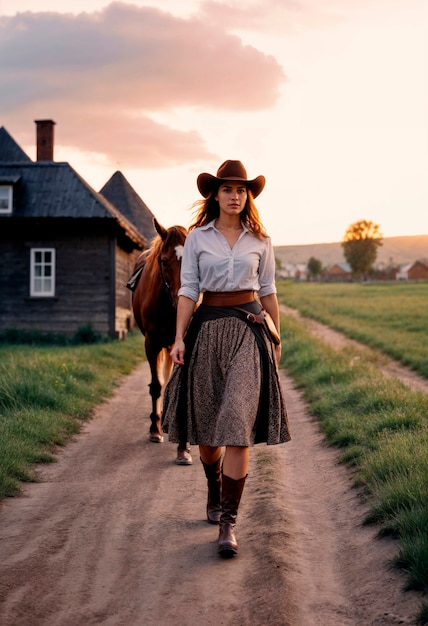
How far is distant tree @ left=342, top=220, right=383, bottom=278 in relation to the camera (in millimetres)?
110000

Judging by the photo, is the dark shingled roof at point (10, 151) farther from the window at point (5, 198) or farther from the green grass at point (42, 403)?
the green grass at point (42, 403)

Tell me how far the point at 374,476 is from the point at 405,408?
7.33 ft

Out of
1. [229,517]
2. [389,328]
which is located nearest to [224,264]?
[229,517]

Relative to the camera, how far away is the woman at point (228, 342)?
14.4 feet

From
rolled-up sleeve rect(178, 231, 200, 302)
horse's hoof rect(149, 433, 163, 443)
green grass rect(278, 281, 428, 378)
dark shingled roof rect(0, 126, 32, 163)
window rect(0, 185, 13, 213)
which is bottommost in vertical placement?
horse's hoof rect(149, 433, 163, 443)

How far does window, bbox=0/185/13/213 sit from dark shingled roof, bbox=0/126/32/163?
614 centimetres

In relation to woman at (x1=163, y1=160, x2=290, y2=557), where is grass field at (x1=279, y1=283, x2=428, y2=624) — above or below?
below

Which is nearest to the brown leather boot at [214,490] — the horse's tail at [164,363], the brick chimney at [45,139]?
the horse's tail at [164,363]

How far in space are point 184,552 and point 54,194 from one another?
59.4 ft

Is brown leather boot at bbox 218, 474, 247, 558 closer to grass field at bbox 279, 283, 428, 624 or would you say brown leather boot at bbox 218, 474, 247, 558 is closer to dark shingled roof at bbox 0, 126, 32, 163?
grass field at bbox 279, 283, 428, 624

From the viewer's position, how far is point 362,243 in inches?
4365

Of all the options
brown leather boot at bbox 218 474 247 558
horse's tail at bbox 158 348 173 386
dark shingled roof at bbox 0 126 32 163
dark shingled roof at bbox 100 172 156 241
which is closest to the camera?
brown leather boot at bbox 218 474 247 558

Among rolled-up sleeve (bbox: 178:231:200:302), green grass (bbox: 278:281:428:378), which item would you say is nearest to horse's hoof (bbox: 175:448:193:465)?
rolled-up sleeve (bbox: 178:231:200:302)

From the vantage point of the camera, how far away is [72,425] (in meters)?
8.29
